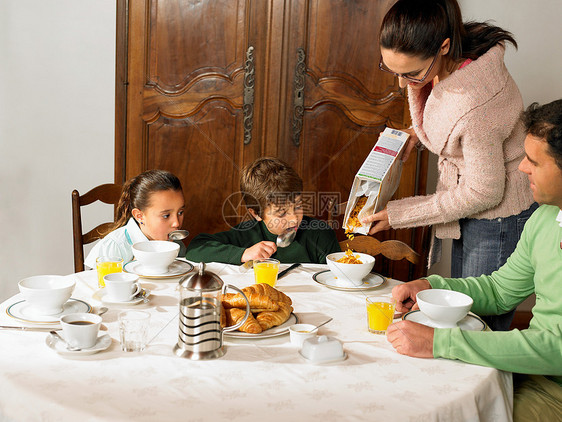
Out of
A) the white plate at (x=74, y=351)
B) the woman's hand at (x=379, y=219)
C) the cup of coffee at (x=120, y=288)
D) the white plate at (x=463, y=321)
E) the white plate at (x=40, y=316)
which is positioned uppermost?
the woman's hand at (x=379, y=219)

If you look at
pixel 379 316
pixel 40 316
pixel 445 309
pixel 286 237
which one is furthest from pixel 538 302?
pixel 40 316

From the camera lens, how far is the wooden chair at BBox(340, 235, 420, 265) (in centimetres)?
226

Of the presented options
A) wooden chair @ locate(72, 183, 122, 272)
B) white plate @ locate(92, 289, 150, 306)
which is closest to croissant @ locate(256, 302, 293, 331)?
white plate @ locate(92, 289, 150, 306)

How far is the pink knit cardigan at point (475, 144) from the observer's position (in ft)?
6.18

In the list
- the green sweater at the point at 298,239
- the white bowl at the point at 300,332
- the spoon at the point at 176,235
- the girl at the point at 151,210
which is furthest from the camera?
the green sweater at the point at 298,239

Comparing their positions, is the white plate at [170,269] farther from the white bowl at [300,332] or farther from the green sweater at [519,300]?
the green sweater at [519,300]

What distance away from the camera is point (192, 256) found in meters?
2.13

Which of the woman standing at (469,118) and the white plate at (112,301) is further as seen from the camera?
the woman standing at (469,118)

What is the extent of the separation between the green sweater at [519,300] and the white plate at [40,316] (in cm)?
86

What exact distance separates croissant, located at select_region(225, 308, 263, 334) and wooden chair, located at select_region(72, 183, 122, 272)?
A: 130 cm

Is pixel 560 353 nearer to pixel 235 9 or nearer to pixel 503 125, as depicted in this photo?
pixel 503 125

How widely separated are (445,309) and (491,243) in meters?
0.74

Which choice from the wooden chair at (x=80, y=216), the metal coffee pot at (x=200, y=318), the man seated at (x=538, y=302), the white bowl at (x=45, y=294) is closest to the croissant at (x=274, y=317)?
the metal coffee pot at (x=200, y=318)

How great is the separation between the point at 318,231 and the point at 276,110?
33.3 inches
